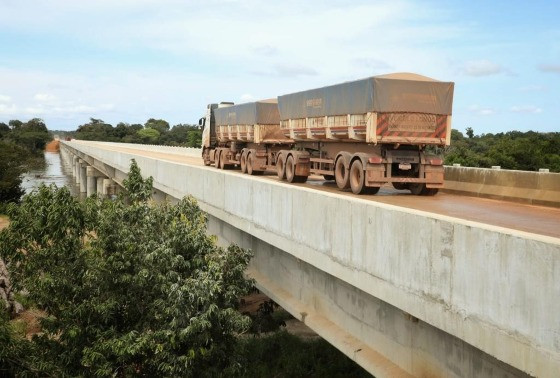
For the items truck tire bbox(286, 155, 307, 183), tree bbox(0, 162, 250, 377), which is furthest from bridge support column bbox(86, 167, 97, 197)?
tree bbox(0, 162, 250, 377)

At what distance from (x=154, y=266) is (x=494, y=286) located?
7.29 metres

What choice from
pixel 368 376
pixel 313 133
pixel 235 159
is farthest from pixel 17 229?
pixel 235 159

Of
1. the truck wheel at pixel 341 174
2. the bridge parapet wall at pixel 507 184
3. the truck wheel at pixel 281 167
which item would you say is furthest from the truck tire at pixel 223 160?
the truck wheel at pixel 341 174

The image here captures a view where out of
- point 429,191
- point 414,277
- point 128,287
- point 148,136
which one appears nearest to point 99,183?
point 429,191

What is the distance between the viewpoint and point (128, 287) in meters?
11.4

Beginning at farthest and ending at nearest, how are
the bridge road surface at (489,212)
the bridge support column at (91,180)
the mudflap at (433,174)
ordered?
the bridge support column at (91,180), the mudflap at (433,174), the bridge road surface at (489,212)

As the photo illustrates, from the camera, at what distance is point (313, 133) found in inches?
685

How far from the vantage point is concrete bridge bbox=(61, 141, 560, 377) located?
190 inches

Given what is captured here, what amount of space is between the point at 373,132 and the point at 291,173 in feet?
15.7

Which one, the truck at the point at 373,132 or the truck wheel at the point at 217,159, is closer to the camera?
the truck at the point at 373,132

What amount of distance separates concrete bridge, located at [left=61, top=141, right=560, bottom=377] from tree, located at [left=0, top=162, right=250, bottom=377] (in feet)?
3.96

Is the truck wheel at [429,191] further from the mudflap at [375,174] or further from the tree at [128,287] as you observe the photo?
the tree at [128,287]

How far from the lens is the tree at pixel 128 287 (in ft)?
32.0

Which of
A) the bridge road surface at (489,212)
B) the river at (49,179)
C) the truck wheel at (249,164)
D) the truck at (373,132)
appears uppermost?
the truck at (373,132)
